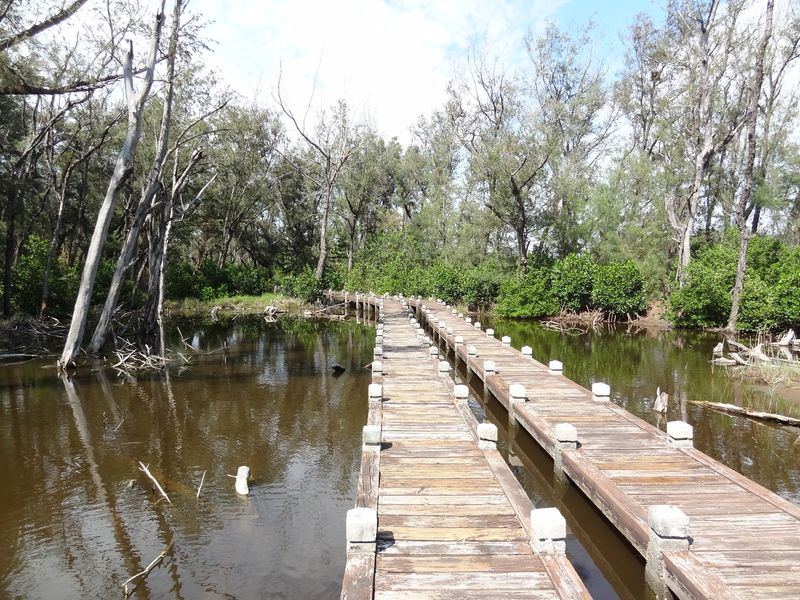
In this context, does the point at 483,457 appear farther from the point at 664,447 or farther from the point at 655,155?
the point at 655,155

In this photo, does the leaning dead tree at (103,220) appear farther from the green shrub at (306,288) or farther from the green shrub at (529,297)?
the green shrub at (529,297)

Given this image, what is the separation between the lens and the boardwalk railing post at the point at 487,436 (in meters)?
8.41

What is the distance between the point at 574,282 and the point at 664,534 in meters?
27.7

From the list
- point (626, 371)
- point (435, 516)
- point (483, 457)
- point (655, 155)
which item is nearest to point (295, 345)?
point (626, 371)

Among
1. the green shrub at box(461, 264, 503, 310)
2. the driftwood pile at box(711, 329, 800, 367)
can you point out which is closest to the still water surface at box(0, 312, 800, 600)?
the driftwood pile at box(711, 329, 800, 367)

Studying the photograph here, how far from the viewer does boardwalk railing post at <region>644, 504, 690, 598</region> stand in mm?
5426

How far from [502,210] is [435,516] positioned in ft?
106

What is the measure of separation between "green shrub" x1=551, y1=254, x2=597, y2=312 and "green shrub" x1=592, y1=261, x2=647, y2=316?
1.53 feet

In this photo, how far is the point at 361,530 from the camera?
5.36 metres

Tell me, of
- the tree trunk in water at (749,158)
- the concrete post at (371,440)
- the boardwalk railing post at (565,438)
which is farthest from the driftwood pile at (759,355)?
the concrete post at (371,440)

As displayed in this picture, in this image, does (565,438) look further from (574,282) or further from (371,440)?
(574,282)

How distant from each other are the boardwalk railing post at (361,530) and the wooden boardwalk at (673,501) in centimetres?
296

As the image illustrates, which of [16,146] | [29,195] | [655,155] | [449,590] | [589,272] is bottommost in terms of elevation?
[449,590]

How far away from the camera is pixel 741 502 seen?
22.0ft
